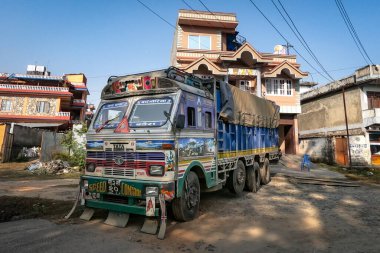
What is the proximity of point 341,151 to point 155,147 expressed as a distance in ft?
72.6

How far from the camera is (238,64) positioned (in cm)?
2319

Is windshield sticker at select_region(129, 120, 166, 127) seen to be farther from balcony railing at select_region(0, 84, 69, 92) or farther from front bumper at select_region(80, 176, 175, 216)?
balcony railing at select_region(0, 84, 69, 92)

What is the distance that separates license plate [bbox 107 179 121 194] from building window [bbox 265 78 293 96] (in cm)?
2029

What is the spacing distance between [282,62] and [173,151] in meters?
19.4

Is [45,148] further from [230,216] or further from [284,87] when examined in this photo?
[284,87]

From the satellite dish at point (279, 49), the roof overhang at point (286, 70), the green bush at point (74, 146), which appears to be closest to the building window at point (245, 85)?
the roof overhang at point (286, 70)

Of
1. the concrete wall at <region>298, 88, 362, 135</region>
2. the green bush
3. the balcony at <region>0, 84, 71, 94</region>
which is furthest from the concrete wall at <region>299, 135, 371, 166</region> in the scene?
the balcony at <region>0, 84, 71, 94</region>

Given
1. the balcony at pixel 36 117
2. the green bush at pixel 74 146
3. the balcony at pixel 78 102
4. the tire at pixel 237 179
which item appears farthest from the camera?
the balcony at pixel 78 102

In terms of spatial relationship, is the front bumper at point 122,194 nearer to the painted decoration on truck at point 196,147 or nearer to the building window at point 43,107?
the painted decoration on truck at point 196,147

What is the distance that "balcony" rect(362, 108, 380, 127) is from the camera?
2053 centimetres

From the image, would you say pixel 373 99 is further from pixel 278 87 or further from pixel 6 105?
pixel 6 105

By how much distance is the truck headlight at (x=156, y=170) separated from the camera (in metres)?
5.21

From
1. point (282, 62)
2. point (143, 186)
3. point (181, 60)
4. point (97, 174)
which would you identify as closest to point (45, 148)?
point (181, 60)

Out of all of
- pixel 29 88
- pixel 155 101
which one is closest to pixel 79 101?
pixel 29 88
